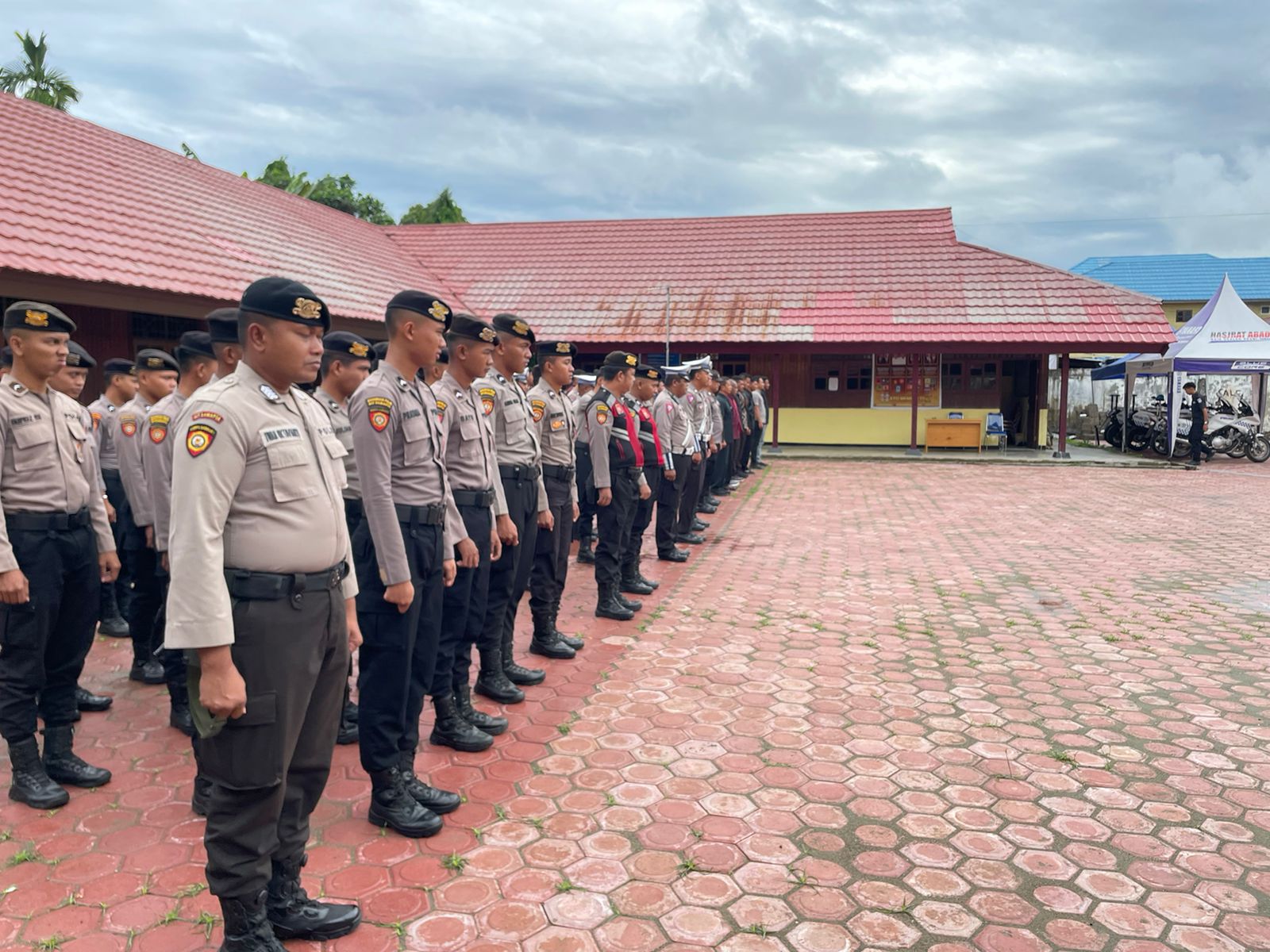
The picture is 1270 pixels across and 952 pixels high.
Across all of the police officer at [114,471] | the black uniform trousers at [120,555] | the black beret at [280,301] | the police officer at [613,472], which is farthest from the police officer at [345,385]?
the police officer at [613,472]

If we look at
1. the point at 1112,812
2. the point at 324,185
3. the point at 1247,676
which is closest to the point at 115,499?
the point at 1112,812

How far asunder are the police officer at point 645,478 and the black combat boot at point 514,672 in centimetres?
199

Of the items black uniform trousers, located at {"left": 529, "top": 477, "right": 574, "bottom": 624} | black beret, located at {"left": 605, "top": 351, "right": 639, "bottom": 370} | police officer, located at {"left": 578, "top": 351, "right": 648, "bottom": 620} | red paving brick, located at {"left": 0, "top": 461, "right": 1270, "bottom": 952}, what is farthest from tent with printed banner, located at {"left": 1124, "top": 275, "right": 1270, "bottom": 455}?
black uniform trousers, located at {"left": 529, "top": 477, "right": 574, "bottom": 624}

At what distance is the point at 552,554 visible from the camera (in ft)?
16.8

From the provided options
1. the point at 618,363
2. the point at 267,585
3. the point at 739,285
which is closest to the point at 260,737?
the point at 267,585

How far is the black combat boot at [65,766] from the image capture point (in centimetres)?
355

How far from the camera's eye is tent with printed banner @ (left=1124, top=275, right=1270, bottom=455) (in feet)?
52.3

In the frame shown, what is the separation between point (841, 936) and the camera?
265 cm

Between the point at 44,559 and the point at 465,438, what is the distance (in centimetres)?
177

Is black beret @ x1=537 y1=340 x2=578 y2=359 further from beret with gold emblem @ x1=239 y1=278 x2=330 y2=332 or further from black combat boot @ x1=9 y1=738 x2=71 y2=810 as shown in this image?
black combat boot @ x1=9 y1=738 x2=71 y2=810

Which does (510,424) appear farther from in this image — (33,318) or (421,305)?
(33,318)

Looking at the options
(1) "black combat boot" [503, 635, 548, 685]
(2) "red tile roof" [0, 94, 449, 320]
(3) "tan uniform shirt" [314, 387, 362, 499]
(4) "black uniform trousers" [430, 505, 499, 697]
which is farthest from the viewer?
(2) "red tile roof" [0, 94, 449, 320]

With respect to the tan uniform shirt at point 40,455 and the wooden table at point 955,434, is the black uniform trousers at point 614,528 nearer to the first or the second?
the tan uniform shirt at point 40,455

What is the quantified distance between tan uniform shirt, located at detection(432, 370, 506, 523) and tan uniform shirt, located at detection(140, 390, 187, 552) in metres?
1.39
